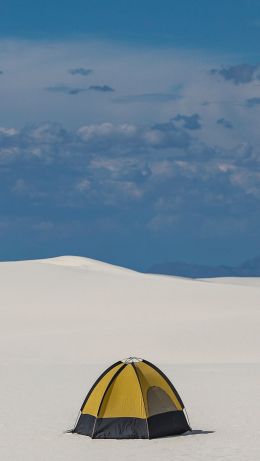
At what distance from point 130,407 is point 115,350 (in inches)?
547

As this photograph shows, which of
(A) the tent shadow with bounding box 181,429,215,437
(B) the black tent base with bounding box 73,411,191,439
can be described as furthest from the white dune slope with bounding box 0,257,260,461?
(B) the black tent base with bounding box 73,411,191,439

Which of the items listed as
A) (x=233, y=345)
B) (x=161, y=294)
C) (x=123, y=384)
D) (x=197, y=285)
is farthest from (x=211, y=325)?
(x=123, y=384)

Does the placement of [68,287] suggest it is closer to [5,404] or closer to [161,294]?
[161,294]

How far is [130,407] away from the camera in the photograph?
1619cm

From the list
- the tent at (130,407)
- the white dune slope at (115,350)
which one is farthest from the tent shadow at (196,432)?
the tent at (130,407)

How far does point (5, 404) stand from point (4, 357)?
801cm

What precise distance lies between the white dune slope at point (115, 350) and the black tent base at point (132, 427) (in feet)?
0.64

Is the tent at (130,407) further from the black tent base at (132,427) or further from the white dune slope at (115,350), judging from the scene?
the white dune slope at (115,350)

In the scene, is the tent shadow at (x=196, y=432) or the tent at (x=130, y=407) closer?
the tent at (x=130, y=407)

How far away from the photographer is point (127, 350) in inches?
1187

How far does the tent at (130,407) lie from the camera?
16188mm

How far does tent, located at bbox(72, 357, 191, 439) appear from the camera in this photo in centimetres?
1619

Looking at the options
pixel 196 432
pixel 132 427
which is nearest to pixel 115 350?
pixel 196 432

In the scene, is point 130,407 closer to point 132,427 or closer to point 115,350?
point 132,427
